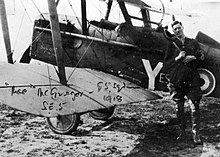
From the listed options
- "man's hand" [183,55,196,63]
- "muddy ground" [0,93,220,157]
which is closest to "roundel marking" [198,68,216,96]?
"muddy ground" [0,93,220,157]

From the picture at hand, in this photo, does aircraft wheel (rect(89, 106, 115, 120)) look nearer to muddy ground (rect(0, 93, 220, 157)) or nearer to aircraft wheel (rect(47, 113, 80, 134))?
muddy ground (rect(0, 93, 220, 157))

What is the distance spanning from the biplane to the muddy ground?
397 millimetres

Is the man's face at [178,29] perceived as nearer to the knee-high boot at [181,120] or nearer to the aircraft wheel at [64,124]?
the knee-high boot at [181,120]

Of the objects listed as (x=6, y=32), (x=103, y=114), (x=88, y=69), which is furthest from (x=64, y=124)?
(x=6, y=32)

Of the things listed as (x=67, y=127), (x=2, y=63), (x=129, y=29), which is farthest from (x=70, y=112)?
(x=129, y=29)

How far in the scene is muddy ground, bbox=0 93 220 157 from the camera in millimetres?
4391

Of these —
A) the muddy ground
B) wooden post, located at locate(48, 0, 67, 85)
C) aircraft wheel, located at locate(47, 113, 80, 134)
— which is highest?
wooden post, located at locate(48, 0, 67, 85)

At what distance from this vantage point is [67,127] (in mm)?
5285

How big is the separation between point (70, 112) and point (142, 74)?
6.99 feet

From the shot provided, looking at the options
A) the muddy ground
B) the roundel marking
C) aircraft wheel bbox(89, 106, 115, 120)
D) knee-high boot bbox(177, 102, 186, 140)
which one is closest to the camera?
the muddy ground

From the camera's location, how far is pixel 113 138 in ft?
17.1

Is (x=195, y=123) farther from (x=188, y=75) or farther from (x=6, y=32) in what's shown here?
(x=6, y=32)

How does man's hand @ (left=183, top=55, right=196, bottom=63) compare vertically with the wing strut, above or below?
below

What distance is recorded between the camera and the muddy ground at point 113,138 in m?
4.39
